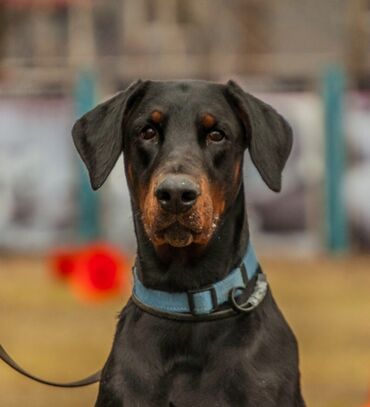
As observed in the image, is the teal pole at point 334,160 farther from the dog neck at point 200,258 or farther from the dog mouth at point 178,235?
the dog mouth at point 178,235

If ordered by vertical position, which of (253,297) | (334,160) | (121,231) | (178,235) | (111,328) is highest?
(178,235)

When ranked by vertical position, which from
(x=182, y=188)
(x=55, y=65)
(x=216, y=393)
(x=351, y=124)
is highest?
(x=182, y=188)

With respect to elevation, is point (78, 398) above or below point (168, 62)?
above

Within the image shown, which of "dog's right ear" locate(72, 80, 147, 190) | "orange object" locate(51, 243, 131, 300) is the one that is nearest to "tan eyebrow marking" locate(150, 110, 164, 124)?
"dog's right ear" locate(72, 80, 147, 190)

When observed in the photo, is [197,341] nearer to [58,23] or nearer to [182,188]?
[182,188]

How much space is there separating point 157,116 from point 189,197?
40 cm

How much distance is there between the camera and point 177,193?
471 cm

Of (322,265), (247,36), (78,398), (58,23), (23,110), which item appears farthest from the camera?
(58,23)

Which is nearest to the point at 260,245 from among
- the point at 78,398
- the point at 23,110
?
the point at 23,110

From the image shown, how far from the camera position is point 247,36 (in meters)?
29.2

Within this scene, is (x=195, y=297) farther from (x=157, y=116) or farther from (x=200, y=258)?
(x=157, y=116)

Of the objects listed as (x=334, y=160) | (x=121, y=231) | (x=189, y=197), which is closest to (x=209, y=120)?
(x=189, y=197)

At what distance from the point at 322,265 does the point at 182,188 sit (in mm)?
10462

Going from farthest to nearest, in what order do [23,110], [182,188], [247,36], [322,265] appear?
[247,36]
[23,110]
[322,265]
[182,188]
